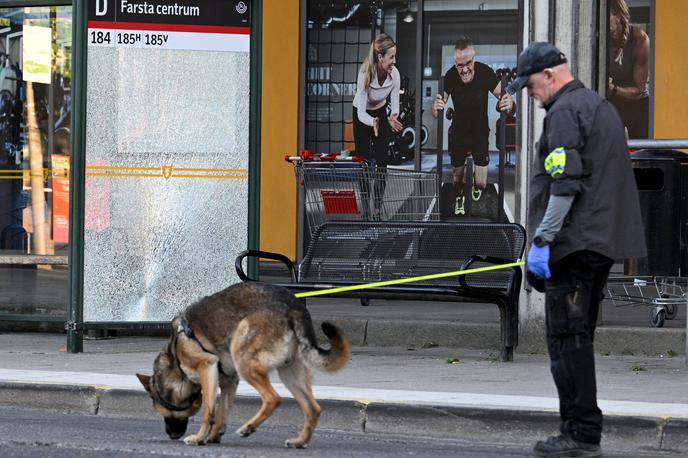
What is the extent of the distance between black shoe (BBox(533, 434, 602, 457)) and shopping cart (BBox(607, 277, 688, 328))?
14.3 ft

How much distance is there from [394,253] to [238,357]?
14.8 ft

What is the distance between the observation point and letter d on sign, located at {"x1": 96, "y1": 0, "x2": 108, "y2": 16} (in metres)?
10.8

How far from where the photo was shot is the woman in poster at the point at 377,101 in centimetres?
1541

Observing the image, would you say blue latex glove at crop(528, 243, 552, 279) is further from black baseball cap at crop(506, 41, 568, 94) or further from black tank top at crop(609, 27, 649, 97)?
black tank top at crop(609, 27, 649, 97)

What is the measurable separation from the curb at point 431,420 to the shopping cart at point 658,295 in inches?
140

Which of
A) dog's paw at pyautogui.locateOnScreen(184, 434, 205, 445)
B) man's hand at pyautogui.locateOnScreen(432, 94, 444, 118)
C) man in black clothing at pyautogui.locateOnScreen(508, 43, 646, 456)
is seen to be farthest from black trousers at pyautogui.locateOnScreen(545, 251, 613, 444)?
man's hand at pyautogui.locateOnScreen(432, 94, 444, 118)

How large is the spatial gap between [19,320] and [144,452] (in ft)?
18.9

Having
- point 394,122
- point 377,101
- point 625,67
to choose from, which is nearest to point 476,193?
point 394,122

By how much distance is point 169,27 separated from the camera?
10938mm

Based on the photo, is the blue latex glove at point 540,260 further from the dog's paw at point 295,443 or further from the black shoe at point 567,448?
the dog's paw at point 295,443

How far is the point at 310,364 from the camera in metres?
7.00

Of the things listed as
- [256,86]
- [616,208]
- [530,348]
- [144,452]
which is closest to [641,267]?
[530,348]

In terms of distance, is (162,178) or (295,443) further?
(162,178)

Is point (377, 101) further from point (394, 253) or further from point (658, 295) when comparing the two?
point (658, 295)
